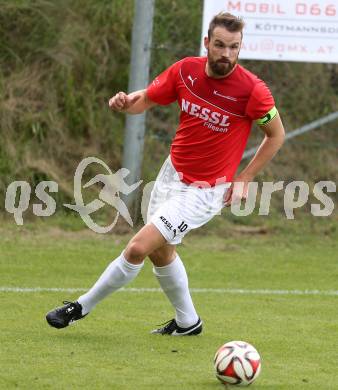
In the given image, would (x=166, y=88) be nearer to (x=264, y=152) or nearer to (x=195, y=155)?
(x=195, y=155)

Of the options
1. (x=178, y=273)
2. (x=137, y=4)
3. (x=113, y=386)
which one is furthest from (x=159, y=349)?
(x=137, y=4)

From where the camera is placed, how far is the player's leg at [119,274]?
719 centimetres

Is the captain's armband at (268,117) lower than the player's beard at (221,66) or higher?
lower

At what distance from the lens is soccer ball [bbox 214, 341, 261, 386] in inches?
239

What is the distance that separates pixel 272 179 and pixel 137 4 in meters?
2.86

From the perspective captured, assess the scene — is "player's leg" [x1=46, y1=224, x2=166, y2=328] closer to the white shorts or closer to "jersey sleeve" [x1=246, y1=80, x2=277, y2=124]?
the white shorts

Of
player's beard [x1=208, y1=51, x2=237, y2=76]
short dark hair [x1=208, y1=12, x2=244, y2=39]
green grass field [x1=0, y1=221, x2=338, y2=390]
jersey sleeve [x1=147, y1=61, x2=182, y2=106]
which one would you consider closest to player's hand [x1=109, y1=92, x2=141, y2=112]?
jersey sleeve [x1=147, y1=61, x2=182, y2=106]

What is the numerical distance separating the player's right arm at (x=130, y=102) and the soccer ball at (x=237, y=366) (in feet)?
6.57

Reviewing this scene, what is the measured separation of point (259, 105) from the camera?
729cm

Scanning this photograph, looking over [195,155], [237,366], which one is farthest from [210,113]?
[237,366]

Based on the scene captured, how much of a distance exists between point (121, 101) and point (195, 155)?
61 cm

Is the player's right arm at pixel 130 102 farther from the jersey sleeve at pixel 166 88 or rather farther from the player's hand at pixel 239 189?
the player's hand at pixel 239 189

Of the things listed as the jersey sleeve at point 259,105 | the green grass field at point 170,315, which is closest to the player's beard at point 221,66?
the jersey sleeve at point 259,105

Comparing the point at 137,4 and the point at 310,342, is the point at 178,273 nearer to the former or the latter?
the point at 310,342
